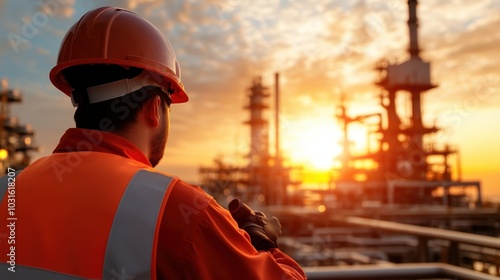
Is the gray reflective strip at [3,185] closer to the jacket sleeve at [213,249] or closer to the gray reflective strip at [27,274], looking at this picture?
the gray reflective strip at [27,274]

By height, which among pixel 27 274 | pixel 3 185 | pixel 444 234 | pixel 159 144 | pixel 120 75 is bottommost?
pixel 444 234

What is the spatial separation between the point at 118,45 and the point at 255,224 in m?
0.83

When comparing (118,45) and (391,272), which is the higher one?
(118,45)

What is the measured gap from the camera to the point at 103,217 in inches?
47.1

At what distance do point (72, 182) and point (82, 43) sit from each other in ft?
2.08

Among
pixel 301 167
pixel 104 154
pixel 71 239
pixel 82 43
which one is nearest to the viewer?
pixel 71 239

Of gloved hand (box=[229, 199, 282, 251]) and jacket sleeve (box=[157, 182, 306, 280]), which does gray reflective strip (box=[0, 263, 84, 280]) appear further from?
gloved hand (box=[229, 199, 282, 251])

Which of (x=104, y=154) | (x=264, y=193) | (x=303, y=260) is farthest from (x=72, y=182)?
(x=264, y=193)

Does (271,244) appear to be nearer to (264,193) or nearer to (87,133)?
(87,133)

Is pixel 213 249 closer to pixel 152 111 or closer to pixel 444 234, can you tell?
pixel 152 111

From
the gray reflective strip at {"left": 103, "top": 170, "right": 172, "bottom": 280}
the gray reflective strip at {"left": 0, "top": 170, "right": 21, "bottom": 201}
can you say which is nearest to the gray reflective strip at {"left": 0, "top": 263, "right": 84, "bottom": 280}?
the gray reflective strip at {"left": 103, "top": 170, "right": 172, "bottom": 280}

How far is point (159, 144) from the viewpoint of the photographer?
1627mm

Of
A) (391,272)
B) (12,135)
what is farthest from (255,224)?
(12,135)

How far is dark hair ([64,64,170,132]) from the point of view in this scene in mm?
1536
